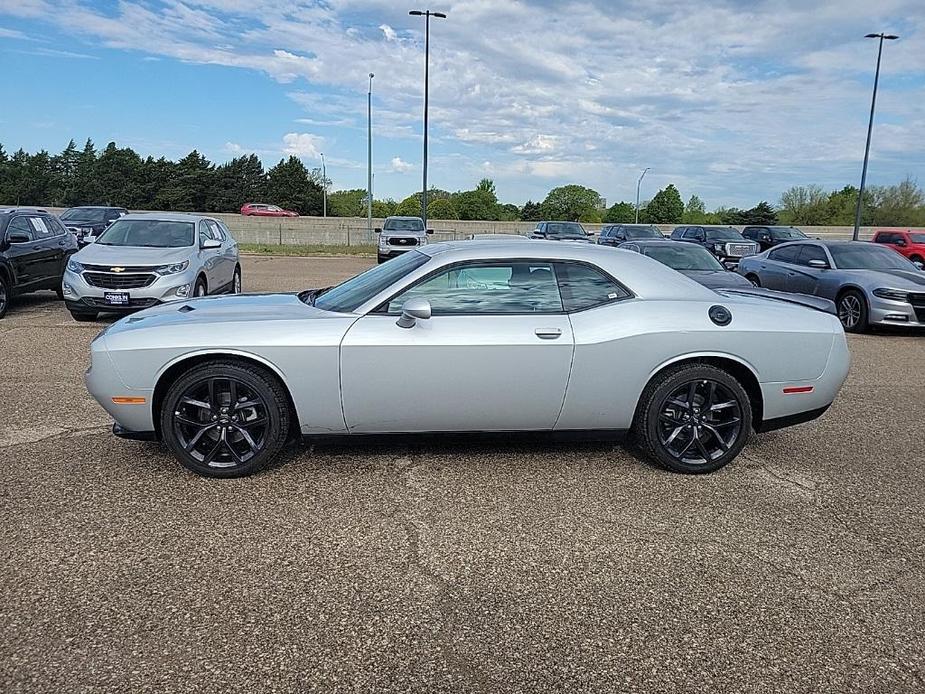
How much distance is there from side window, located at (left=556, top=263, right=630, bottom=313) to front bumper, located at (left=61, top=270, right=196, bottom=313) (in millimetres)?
6819

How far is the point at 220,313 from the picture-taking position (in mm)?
4523

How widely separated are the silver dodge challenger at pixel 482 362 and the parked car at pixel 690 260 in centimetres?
548

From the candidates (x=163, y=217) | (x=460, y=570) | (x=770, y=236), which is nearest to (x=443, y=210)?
(x=770, y=236)

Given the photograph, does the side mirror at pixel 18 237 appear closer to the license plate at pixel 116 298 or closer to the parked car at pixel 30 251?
the parked car at pixel 30 251

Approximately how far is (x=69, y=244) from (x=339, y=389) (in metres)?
10.2

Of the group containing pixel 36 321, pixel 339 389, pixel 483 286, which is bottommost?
pixel 36 321

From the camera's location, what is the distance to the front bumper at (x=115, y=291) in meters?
9.88

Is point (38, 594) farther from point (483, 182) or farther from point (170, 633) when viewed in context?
point (483, 182)

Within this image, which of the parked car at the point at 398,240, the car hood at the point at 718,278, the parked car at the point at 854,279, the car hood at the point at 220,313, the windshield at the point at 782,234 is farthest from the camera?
the windshield at the point at 782,234

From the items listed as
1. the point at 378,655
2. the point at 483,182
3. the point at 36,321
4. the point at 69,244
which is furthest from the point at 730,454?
the point at 483,182

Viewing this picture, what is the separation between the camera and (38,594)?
10.0 feet

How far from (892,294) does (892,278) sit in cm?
38

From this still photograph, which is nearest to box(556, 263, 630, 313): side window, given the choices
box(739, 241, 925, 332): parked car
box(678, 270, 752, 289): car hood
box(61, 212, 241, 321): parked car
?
box(678, 270, 752, 289): car hood

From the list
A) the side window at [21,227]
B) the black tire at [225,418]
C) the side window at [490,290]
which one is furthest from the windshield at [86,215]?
the side window at [490,290]
